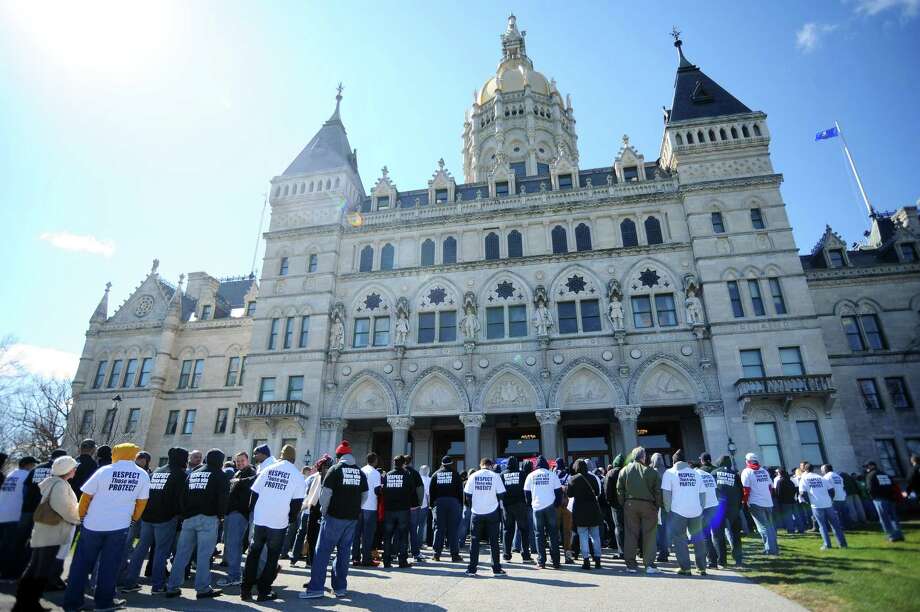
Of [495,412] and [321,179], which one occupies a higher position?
[321,179]

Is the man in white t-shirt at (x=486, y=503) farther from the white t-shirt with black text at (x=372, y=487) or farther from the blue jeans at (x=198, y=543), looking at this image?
the blue jeans at (x=198, y=543)

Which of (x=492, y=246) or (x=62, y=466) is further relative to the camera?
(x=492, y=246)

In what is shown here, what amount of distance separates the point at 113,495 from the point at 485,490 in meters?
6.53

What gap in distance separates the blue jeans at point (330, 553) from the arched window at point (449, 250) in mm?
22563

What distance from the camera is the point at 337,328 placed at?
29000 millimetres

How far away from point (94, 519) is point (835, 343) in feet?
113

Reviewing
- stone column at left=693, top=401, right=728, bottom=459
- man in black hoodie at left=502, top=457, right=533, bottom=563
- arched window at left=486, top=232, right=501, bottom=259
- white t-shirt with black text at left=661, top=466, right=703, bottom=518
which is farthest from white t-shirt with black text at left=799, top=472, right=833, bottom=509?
arched window at left=486, top=232, right=501, bottom=259

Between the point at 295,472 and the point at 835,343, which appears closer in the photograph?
the point at 295,472

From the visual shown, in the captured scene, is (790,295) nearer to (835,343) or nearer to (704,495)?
(835,343)

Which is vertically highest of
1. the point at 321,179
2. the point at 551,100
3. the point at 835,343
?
the point at 551,100

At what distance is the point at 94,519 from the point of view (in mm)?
6816

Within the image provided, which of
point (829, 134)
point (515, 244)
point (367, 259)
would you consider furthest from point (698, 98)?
point (367, 259)

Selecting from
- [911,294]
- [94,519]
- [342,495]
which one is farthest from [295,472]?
[911,294]

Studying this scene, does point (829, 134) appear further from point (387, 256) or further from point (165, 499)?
point (165, 499)
